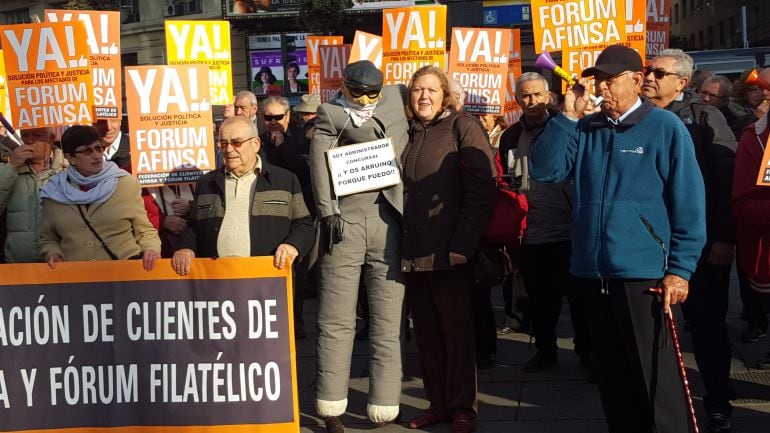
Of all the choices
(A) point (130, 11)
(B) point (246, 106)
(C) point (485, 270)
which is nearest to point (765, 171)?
(C) point (485, 270)

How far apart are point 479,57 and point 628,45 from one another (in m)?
2.19

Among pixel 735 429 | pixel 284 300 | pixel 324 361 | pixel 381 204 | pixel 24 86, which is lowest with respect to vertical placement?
pixel 735 429

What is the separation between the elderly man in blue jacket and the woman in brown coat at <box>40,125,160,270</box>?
2.47 metres

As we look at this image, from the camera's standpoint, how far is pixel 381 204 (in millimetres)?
6441

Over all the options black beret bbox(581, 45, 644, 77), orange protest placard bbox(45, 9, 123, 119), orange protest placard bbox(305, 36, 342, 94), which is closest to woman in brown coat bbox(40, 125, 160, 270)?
black beret bbox(581, 45, 644, 77)

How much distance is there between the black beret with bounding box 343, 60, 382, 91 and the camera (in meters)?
6.28

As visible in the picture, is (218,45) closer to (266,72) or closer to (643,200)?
(643,200)

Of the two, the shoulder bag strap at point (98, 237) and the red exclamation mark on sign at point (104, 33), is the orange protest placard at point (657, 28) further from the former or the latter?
the shoulder bag strap at point (98, 237)

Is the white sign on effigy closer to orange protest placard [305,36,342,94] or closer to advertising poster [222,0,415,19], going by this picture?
orange protest placard [305,36,342,94]

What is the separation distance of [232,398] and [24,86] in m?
3.97

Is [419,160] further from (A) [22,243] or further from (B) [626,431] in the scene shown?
(A) [22,243]

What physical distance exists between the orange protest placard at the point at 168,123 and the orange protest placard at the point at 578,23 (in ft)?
10.2

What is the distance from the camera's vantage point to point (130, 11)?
41.4 m

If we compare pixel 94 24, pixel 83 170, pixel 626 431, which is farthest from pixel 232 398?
pixel 94 24
